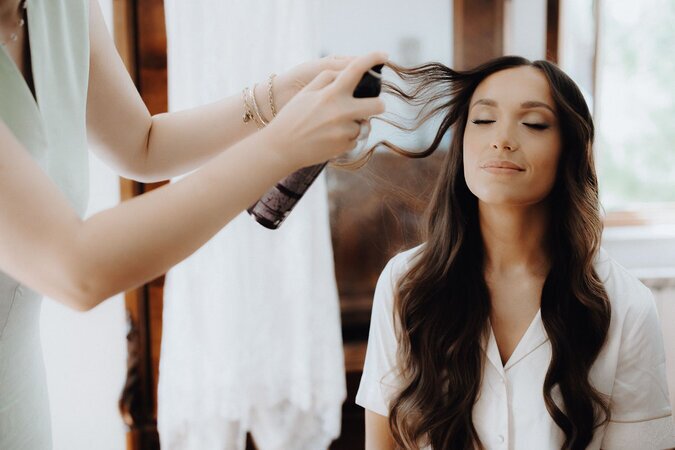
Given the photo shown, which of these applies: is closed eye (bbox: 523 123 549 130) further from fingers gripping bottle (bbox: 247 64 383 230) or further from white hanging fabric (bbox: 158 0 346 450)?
white hanging fabric (bbox: 158 0 346 450)

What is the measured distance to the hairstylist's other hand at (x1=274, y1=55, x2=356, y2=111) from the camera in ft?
2.95

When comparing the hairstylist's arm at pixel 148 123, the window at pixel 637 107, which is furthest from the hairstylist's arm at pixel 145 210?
the window at pixel 637 107

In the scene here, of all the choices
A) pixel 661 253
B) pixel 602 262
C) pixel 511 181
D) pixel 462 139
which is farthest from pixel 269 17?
pixel 661 253

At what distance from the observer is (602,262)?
48.4 inches

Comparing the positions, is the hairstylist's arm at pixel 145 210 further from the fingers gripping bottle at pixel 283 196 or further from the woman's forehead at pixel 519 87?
the woman's forehead at pixel 519 87

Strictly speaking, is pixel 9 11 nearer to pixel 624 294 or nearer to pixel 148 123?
pixel 148 123

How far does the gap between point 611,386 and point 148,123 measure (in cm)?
101

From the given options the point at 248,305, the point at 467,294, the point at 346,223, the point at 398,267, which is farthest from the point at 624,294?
the point at 248,305

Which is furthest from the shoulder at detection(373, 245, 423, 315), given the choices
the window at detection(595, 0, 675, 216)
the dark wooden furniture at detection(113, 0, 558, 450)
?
the window at detection(595, 0, 675, 216)

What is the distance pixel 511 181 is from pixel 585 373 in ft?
1.32

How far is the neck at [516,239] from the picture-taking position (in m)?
1.21

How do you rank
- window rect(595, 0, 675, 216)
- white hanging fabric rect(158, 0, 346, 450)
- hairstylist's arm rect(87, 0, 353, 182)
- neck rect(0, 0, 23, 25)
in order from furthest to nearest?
window rect(595, 0, 675, 216)
white hanging fabric rect(158, 0, 346, 450)
hairstylist's arm rect(87, 0, 353, 182)
neck rect(0, 0, 23, 25)

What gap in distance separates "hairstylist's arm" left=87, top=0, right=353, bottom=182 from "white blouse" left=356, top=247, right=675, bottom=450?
662 millimetres

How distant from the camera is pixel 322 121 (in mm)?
618
